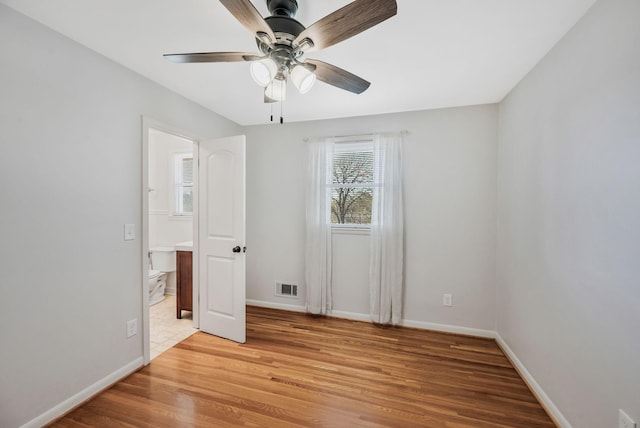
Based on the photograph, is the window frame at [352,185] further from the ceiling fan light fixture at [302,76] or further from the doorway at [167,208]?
the doorway at [167,208]

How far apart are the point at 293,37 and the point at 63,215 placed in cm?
180

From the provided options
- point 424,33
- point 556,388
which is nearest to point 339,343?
point 556,388

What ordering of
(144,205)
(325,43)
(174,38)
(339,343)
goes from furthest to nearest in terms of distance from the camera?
(339,343)
(144,205)
(174,38)
(325,43)

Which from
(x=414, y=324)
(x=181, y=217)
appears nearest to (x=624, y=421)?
(x=414, y=324)

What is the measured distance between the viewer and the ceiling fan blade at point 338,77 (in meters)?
1.40

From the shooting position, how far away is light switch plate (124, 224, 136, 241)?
2077 millimetres

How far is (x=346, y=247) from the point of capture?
3.23m

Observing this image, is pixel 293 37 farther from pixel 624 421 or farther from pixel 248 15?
pixel 624 421

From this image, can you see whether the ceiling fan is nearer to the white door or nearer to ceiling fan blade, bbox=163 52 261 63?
ceiling fan blade, bbox=163 52 261 63

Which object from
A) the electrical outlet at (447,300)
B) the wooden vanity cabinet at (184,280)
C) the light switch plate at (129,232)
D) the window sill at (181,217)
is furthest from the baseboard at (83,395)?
the electrical outlet at (447,300)

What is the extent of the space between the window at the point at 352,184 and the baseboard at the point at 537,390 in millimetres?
1808

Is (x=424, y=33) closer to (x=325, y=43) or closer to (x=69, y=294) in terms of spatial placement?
(x=325, y=43)

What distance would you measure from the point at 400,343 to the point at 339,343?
62 cm

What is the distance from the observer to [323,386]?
78.9 inches
